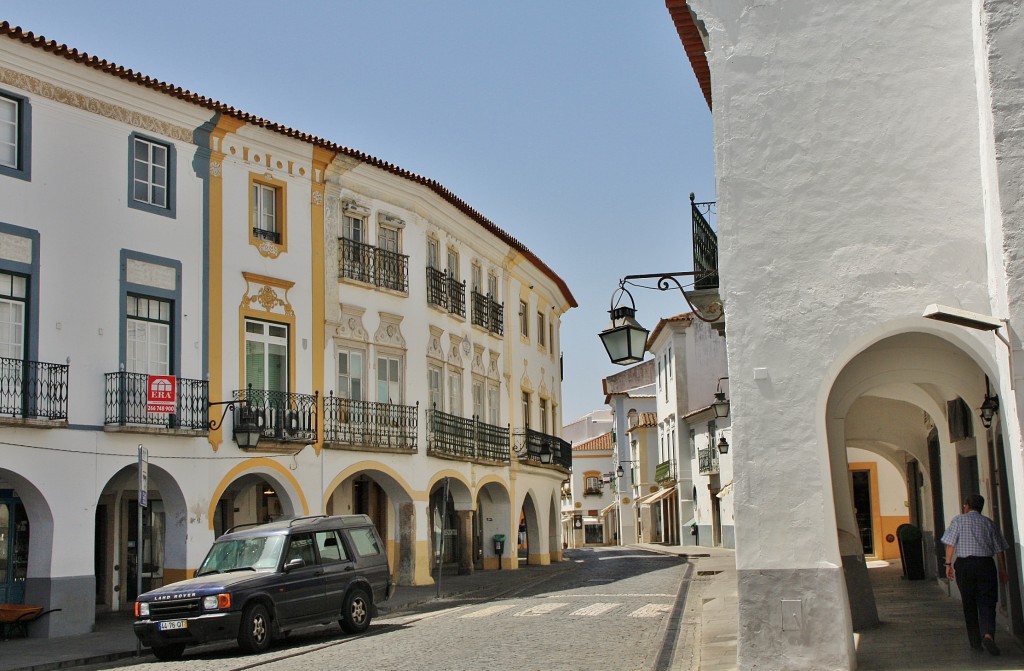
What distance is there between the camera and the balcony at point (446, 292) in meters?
30.5

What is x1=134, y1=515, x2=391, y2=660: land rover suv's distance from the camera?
51.4ft

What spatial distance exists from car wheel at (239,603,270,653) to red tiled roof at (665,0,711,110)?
8990mm

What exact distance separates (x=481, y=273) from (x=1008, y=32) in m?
25.5

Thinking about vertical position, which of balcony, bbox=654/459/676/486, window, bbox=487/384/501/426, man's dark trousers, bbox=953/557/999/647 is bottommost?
man's dark trousers, bbox=953/557/999/647

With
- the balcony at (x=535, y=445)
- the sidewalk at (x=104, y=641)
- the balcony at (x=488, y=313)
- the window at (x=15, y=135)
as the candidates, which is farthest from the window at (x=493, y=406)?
the window at (x=15, y=135)

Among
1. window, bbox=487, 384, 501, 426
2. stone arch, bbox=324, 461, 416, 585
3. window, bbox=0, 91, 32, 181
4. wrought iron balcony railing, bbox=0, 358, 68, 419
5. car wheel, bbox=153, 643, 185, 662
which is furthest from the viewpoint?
window, bbox=487, 384, 501, 426

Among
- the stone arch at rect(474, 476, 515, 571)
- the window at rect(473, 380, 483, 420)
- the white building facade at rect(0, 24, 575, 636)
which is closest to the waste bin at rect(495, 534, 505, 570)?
the stone arch at rect(474, 476, 515, 571)

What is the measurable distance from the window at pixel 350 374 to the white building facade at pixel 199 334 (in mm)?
65

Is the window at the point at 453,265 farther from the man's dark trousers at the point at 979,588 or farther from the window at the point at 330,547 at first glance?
the man's dark trousers at the point at 979,588

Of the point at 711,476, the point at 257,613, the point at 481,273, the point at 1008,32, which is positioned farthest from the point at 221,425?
the point at 711,476

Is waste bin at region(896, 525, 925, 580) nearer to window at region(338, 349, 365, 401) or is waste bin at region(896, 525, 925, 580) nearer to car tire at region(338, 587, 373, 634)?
car tire at region(338, 587, 373, 634)

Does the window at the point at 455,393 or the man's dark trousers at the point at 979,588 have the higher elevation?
the window at the point at 455,393

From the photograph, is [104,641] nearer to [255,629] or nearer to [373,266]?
[255,629]

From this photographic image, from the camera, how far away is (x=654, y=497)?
61969mm
